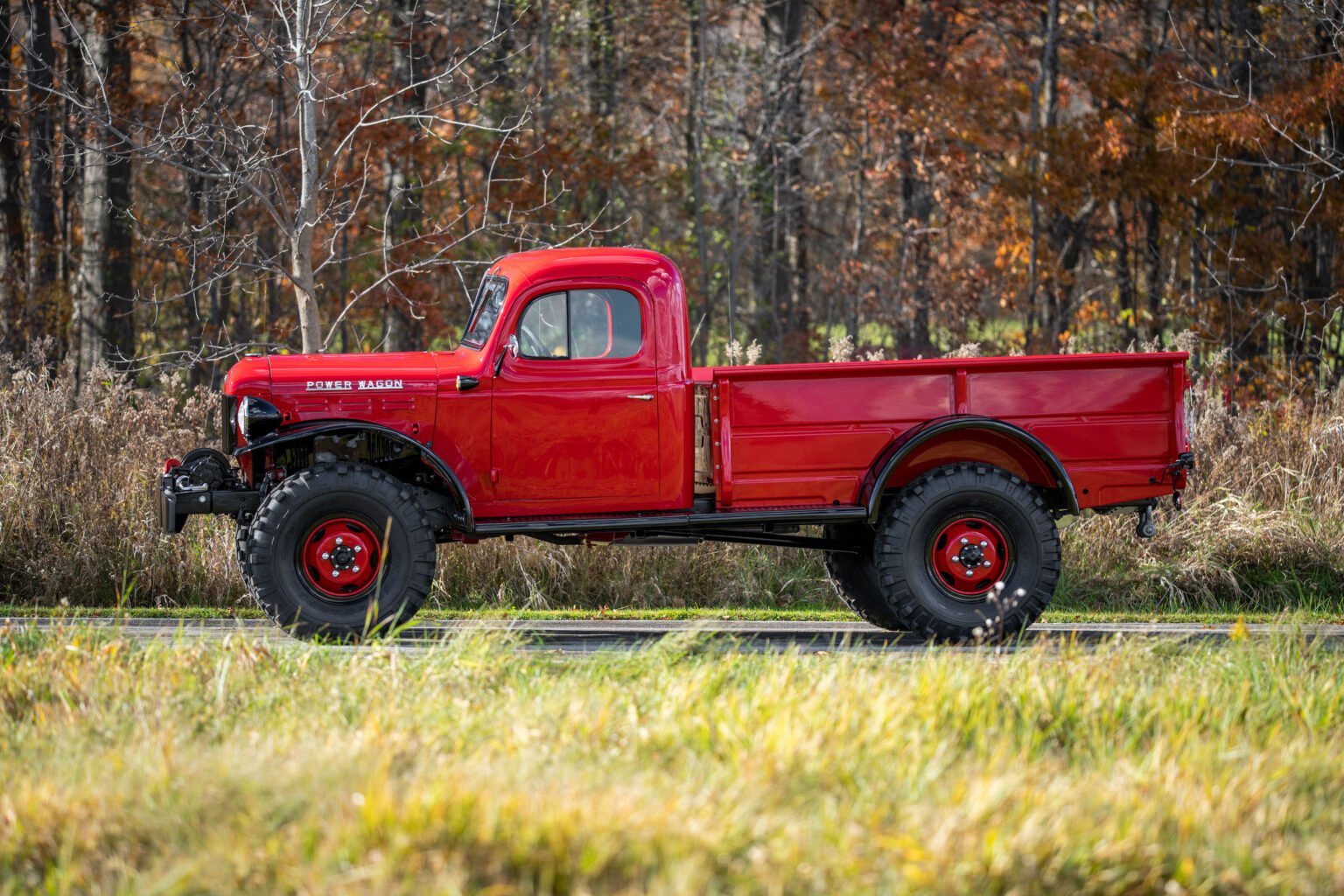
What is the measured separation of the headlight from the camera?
8.45 m

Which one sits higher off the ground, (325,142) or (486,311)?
(325,142)

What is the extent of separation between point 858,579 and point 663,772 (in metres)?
4.53

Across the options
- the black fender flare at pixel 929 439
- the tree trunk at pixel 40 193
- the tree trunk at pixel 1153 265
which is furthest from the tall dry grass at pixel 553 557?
the tree trunk at pixel 1153 265

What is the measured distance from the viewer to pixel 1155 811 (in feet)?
16.4

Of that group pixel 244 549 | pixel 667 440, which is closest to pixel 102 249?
pixel 244 549

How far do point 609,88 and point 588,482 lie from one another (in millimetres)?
14302

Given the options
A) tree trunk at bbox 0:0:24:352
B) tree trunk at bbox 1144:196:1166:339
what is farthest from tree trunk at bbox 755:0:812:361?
tree trunk at bbox 0:0:24:352

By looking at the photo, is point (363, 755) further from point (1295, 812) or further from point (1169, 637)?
point (1169, 637)

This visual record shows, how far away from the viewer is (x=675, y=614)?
10367mm

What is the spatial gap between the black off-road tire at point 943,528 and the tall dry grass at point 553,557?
229 cm

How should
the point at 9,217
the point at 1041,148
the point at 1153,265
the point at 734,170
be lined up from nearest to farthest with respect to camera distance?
the point at 1041,148
the point at 1153,265
the point at 9,217
the point at 734,170

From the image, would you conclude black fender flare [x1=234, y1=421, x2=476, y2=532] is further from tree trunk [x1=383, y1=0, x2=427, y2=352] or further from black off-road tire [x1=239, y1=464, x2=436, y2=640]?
tree trunk [x1=383, y1=0, x2=427, y2=352]

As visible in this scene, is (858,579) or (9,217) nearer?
(858,579)

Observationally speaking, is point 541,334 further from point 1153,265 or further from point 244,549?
point 1153,265
